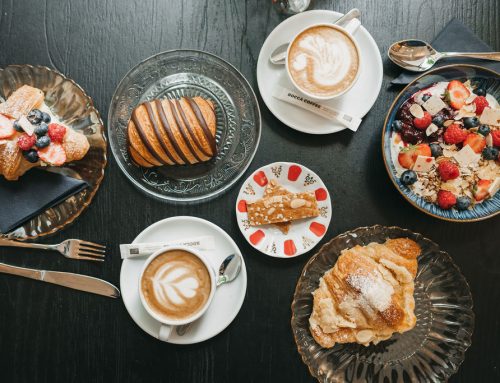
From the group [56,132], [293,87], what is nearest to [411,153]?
[293,87]

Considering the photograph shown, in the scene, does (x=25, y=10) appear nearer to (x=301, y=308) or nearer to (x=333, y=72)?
(x=333, y=72)

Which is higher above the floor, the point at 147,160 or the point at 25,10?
the point at 25,10

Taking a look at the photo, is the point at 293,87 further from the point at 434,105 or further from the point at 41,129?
the point at 41,129

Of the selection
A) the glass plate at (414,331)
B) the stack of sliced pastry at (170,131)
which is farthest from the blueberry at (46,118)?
the glass plate at (414,331)

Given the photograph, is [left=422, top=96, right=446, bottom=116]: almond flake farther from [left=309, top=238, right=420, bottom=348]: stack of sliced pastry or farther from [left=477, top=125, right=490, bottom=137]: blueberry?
[left=309, top=238, right=420, bottom=348]: stack of sliced pastry

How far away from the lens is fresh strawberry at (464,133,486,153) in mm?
2031

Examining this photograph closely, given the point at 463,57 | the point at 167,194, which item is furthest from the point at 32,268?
the point at 463,57

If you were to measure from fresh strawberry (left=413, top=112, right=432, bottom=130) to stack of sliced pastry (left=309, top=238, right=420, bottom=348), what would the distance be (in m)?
0.56

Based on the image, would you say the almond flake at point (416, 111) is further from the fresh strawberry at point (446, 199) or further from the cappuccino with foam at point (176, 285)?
the cappuccino with foam at point (176, 285)

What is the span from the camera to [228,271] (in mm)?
2018

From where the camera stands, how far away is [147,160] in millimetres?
1988

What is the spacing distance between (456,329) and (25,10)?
241 centimetres

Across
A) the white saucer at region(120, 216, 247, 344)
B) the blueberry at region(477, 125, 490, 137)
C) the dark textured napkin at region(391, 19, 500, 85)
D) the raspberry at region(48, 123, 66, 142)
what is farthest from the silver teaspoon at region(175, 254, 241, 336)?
the blueberry at region(477, 125, 490, 137)

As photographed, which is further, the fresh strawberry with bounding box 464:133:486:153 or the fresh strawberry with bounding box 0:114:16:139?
the fresh strawberry with bounding box 464:133:486:153
